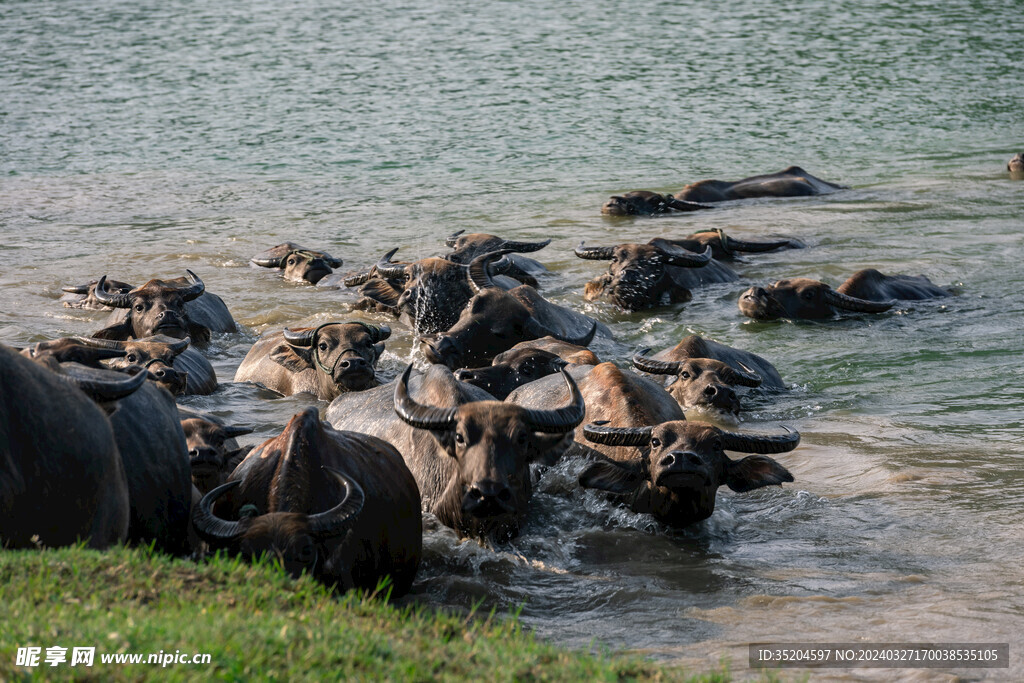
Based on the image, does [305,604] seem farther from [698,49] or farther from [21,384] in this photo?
[698,49]

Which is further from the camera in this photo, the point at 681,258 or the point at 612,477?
the point at 681,258

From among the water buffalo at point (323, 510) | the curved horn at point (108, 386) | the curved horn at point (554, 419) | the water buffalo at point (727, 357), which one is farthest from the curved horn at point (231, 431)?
the water buffalo at point (727, 357)

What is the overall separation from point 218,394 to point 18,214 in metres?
15.8

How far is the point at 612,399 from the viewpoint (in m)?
8.95

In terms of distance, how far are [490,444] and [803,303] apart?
9.07m

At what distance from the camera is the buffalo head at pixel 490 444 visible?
7.07 metres

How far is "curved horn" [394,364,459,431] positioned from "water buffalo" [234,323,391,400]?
11.3ft

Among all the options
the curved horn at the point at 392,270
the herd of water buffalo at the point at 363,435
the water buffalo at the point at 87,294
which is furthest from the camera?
the water buffalo at the point at 87,294

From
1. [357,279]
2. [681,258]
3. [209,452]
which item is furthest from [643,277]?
[209,452]

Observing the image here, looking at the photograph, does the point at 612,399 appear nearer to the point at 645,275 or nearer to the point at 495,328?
the point at 495,328

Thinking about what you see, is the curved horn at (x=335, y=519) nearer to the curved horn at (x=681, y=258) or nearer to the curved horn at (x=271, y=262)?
the curved horn at (x=681, y=258)

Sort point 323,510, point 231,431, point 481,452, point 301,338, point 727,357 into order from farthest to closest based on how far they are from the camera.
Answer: point 727,357 < point 301,338 < point 231,431 < point 481,452 < point 323,510

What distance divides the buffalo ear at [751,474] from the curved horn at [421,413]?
1.99 metres

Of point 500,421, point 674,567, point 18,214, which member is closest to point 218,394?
point 500,421
